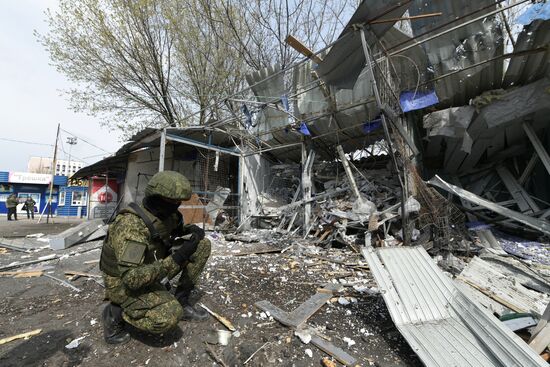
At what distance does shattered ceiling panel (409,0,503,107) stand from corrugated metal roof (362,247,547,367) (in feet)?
12.3

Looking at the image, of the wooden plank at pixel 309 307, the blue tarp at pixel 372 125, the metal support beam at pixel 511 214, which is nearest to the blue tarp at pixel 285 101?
the blue tarp at pixel 372 125

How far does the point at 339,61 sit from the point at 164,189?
290 cm

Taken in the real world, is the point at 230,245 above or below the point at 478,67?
below

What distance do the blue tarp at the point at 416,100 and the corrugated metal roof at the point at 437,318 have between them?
3569 mm

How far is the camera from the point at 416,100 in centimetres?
511

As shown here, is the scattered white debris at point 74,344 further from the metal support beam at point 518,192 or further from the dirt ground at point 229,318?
the metal support beam at point 518,192

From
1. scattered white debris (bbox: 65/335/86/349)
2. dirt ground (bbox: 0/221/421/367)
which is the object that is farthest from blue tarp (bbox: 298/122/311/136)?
scattered white debris (bbox: 65/335/86/349)

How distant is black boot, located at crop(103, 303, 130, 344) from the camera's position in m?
2.10

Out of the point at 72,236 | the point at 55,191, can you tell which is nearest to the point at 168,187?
the point at 72,236

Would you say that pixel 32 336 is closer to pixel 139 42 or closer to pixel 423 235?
pixel 423 235

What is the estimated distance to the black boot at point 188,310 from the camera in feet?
8.17

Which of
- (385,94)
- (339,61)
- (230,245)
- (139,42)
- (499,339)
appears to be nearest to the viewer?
(499,339)

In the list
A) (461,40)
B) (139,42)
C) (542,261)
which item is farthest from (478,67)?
(139,42)

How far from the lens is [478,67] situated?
446 cm
